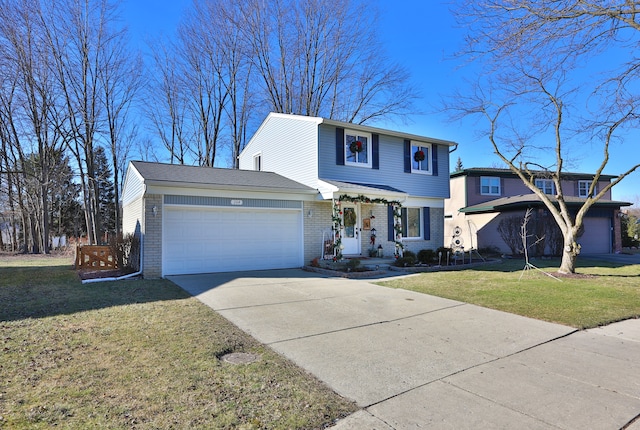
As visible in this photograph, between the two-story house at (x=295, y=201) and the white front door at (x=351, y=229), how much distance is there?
0.04 m

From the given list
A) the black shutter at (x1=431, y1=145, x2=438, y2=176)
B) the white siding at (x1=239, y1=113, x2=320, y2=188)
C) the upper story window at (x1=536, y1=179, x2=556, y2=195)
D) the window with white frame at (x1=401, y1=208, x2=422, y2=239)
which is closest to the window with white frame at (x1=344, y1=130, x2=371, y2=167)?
the white siding at (x1=239, y1=113, x2=320, y2=188)

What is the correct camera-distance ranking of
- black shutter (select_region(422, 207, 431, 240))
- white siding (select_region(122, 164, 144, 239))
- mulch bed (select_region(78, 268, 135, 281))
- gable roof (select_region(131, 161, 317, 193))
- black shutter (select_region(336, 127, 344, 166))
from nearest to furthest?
mulch bed (select_region(78, 268, 135, 281)), gable roof (select_region(131, 161, 317, 193)), white siding (select_region(122, 164, 144, 239)), black shutter (select_region(336, 127, 344, 166)), black shutter (select_region(422, 207, 431, 240))

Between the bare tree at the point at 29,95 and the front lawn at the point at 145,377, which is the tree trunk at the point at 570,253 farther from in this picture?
the bare tree at the point at 29,95

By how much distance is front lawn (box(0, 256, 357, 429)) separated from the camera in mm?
2912

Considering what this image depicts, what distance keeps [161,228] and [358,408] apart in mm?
9100

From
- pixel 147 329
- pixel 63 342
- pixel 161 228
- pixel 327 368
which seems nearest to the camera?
pixel 327 368

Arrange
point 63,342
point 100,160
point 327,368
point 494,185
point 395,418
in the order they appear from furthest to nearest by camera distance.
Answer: point 100,160, point 494,185, point 63,342, point 327,368, point 395,418

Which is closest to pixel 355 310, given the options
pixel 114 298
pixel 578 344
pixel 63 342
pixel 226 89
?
pixel 578 344

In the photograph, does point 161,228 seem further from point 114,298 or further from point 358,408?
point 358,408

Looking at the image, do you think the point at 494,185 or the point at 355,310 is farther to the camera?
the point at 494,185

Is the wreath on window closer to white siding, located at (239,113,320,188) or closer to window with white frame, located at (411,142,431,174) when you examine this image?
white siding, located at (239,113,320,188)

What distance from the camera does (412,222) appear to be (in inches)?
674

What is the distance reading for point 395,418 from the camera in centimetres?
301

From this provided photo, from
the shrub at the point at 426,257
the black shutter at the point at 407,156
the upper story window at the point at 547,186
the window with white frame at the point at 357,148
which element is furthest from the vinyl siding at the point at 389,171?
the upper story window at the point at 547,186
